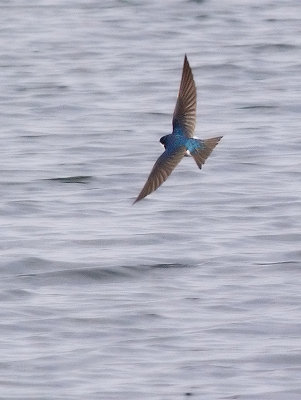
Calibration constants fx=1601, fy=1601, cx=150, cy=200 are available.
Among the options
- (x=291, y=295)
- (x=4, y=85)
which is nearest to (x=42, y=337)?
(x=291, y=295)

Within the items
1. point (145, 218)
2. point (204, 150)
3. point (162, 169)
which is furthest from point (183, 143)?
point (145, 218)

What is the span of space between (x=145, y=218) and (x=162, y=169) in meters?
2.35

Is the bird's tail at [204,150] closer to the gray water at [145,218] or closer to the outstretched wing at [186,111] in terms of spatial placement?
the outstretched wing at [186,111]

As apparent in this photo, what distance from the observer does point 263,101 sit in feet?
40.0

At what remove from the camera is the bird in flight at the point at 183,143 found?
21.3ft

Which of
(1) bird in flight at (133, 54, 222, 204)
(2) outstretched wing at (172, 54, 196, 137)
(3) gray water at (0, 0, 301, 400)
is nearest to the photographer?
(3) gray water at (0, 0, 301, 400)

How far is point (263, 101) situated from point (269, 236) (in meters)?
3.87

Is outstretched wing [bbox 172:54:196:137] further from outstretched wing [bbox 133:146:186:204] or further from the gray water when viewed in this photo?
the gray water

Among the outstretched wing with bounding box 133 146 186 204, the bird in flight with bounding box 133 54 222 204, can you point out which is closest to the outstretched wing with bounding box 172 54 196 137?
the bird in flight with bounding box 133 54 222 204

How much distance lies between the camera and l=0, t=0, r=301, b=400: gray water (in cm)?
636

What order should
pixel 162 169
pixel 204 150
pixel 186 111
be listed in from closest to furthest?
pixel 162 169 < pixel 204 150 < pixel 186 111

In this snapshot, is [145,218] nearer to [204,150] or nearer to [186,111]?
[186,111]

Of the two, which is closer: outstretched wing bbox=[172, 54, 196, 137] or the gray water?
the gray water

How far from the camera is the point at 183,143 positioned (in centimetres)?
679
